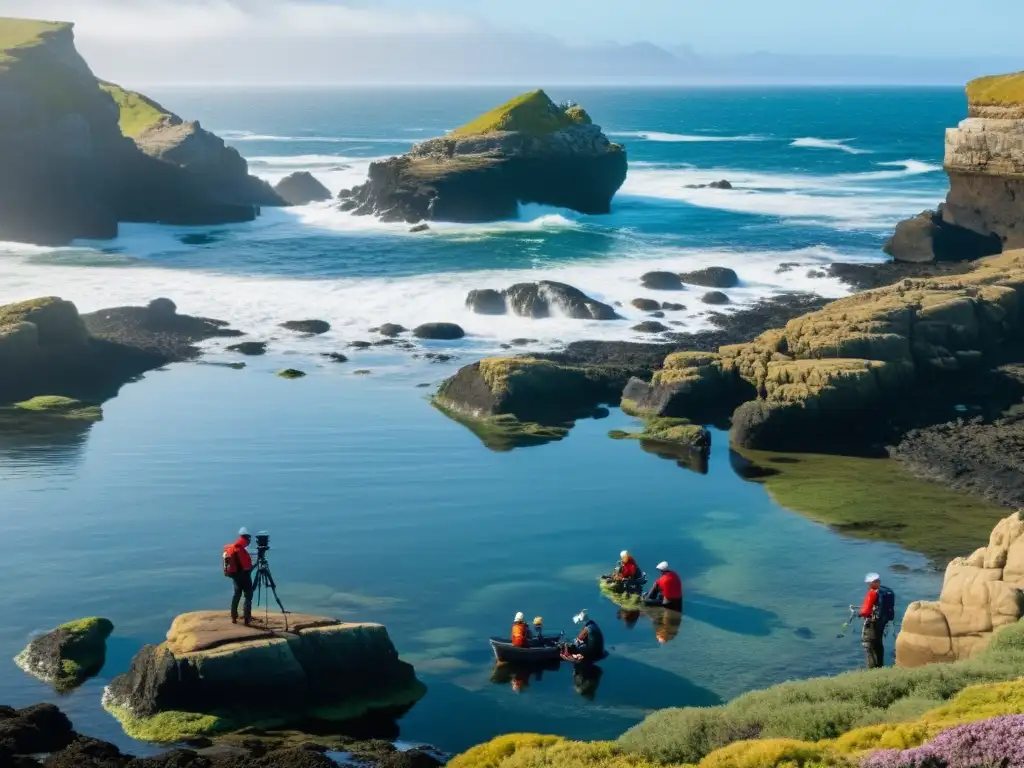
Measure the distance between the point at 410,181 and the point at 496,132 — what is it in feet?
23.5

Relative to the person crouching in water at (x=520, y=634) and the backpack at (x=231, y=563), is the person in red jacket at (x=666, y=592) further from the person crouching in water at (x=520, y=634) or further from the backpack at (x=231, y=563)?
the backpack at (x=231, y=563)

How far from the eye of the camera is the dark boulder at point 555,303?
58281 mm

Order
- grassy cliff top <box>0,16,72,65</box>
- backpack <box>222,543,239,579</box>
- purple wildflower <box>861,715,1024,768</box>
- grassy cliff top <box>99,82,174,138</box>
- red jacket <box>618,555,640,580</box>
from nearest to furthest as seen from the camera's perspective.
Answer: purple wildflower <box>861,715,1024,768</box>, backpack <box>222,543,239,579</box>, red jacket <box>618,555,640,580</box>, grassy cliff top <box>0,16,72,65</box>, grassy cliff top <box>99,82,174,138</box>

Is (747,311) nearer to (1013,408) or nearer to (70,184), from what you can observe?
(1013,408)

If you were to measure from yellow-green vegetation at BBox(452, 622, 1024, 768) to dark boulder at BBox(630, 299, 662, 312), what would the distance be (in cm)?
3999

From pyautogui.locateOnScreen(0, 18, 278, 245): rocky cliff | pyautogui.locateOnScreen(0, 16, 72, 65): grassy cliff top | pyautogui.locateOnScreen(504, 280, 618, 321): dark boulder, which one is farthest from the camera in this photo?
pyautogui.locateOnScreen(0, 16, 72, 65): grassy cliff top

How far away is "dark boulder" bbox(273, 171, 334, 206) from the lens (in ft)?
343

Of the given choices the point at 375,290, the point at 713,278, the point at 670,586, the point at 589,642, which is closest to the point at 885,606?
the point at 670,586

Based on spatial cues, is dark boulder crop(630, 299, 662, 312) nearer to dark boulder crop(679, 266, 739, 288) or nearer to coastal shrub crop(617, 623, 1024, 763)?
dark boulder crop(679, 266, 739, 288)

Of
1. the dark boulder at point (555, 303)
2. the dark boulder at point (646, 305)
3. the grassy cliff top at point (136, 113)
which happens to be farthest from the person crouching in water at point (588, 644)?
the grassy cliff top at point (136, 113)

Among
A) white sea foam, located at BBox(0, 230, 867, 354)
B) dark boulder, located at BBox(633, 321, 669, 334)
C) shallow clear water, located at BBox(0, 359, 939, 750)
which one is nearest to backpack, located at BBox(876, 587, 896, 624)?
shallow clear water, located at BBox(0, 359, 939, 750)

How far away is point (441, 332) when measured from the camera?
55.3 m

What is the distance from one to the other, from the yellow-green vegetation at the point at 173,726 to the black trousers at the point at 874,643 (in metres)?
11.4

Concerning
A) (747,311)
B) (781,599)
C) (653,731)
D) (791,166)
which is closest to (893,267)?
(747,311)
